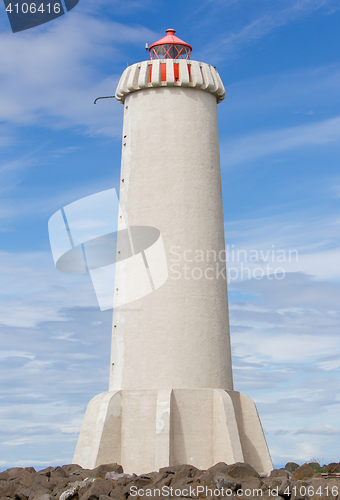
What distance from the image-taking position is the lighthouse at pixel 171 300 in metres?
14.5

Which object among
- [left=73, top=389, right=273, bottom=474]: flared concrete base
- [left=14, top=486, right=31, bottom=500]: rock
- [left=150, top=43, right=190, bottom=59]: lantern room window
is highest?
[left=150, top=43, right=190, bottom=59]: lantern room window

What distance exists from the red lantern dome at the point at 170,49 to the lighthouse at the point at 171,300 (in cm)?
3

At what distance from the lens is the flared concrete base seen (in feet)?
46.8

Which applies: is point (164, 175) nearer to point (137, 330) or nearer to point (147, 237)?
point (147, 237)

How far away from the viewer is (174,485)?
11367 millimetres

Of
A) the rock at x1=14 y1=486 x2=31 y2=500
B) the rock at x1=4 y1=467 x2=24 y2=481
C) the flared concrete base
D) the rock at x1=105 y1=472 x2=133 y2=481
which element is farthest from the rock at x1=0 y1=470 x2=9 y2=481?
the rock at x1=105 y1=472 x2=133 y2=481

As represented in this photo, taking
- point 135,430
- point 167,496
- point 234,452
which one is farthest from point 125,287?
point 167,496

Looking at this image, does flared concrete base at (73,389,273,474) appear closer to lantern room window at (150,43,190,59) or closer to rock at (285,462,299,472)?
rock at (285,462,299,472)

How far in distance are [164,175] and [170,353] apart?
4.44 metres

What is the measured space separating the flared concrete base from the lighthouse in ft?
0.08

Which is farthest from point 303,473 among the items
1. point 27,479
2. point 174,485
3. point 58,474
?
point 27,479

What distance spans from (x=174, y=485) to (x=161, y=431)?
2.77 m

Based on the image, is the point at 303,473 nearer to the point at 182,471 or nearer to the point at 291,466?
the point at 291,466

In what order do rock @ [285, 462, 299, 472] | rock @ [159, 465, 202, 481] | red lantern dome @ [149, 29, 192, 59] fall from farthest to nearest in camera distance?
red lantern dome @ [149, 29, 192, 59] < rock @ [285, 462, 299, 472] < rock @ [159, 465, 202, 481]
